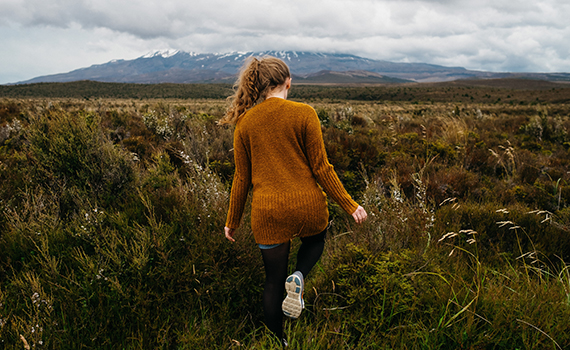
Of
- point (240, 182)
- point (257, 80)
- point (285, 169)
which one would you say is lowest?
point (240, 182)

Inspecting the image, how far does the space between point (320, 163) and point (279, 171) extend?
267 mm

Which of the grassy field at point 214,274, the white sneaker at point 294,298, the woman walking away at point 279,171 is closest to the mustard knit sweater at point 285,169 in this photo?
the woman walking away at point 279,171

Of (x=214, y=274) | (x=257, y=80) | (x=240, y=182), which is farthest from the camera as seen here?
(x=214, y=274)

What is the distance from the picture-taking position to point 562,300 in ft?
6.08

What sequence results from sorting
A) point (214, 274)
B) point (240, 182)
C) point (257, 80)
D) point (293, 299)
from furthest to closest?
point (214, 274)
point (240, 182)
point (257, 80)
point (293, 299)

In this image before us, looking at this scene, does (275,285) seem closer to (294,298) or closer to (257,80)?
(294,298)

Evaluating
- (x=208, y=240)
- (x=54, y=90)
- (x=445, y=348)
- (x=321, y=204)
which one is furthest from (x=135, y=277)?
(x=54, y=90)

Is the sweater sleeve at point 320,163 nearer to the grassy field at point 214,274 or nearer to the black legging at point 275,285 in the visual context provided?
the black legging at point 275,285

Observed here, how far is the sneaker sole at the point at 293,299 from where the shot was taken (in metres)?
1.67

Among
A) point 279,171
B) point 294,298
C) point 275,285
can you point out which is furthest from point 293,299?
point 279,171

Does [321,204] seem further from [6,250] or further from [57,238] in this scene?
[6,250]

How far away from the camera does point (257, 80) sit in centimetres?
180

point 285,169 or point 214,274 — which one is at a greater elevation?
point 285,169

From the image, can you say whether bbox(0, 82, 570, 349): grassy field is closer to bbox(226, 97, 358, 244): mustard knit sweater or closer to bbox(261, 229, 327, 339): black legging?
bbox(261, 229, 327, 339): black legging
